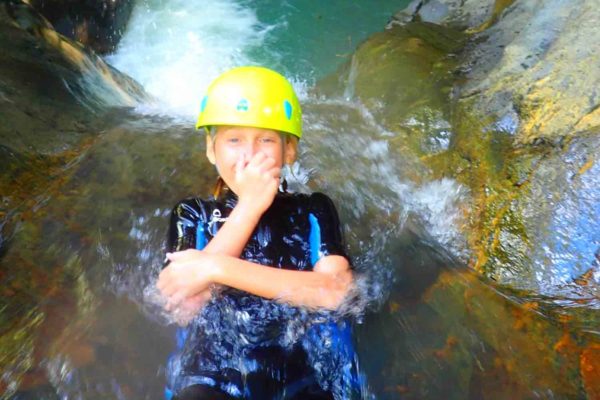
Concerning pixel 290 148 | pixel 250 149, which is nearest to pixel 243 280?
pixel 250 149

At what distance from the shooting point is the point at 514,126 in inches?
160

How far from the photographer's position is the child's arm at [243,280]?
96.3 inches

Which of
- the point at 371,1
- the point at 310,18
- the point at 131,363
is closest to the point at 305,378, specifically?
the point at 131,363

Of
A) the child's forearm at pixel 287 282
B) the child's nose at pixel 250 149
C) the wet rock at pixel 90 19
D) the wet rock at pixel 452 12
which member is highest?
the wet rock at pixel 90 19

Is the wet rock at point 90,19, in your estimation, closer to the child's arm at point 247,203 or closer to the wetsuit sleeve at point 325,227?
the child's arm at point 247,203

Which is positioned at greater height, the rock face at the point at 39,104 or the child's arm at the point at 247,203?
the rock face at the point at 39,104

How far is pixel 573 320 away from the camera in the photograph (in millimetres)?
2994

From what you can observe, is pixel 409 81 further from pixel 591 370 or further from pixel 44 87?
pixel 44 87

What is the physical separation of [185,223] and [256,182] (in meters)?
0.48

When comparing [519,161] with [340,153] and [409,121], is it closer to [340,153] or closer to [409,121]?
[409,121]

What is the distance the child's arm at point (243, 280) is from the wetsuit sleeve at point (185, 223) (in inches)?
9.1

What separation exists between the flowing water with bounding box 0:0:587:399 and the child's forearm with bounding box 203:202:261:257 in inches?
27.4

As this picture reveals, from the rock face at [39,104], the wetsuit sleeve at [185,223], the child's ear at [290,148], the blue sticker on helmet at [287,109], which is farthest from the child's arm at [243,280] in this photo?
the rock face at [39,104]

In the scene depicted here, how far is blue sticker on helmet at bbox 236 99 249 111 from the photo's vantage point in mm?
2838
